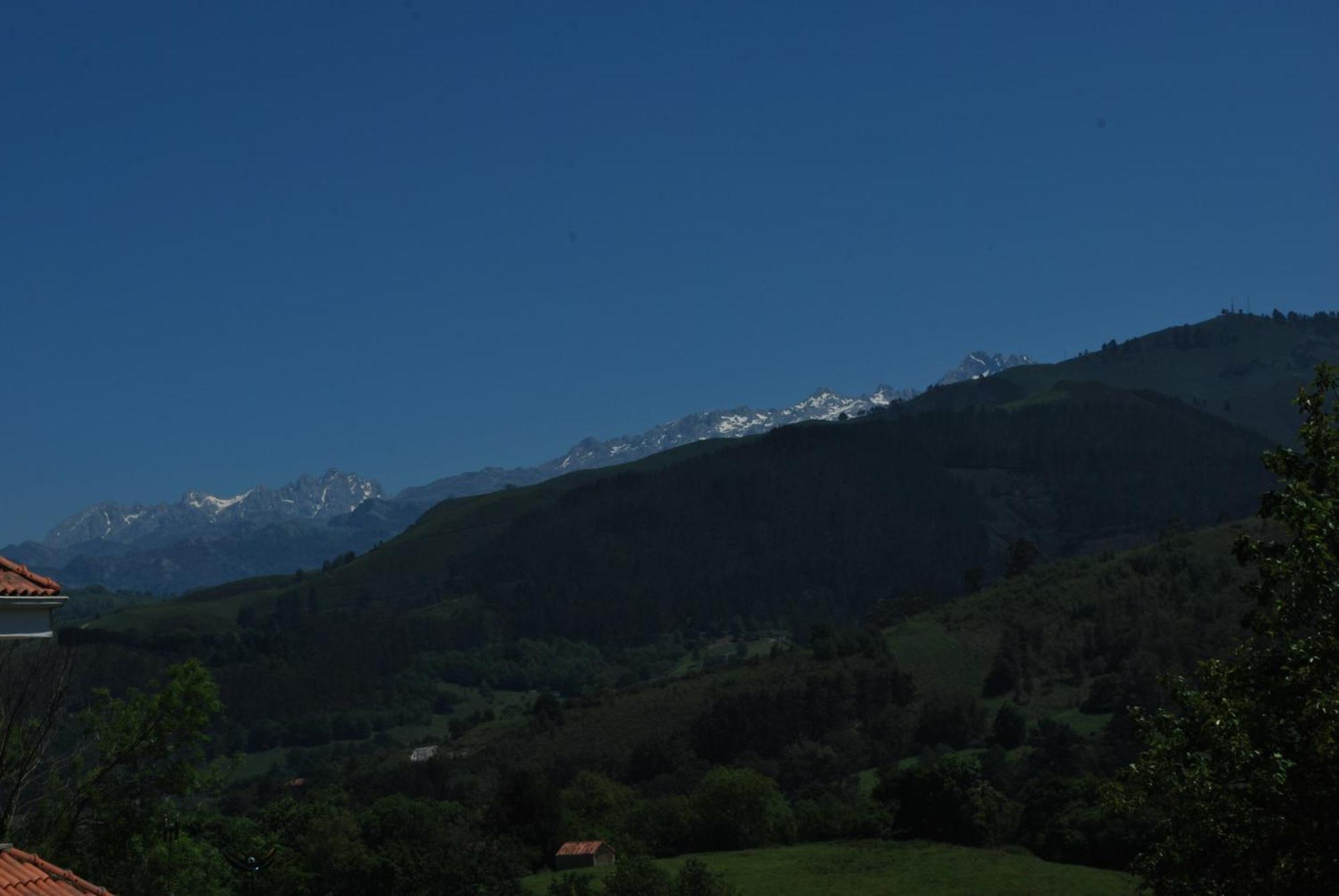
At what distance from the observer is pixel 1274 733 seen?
20.0 metres

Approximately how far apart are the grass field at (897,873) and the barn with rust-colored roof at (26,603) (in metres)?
76.5

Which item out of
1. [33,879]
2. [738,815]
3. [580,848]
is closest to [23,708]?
[33,879]

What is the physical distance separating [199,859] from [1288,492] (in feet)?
105

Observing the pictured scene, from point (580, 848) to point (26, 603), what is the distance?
9688cm

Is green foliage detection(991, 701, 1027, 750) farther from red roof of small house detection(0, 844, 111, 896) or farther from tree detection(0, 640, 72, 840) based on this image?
red roof of small house detection(0, 844, 111, 896)

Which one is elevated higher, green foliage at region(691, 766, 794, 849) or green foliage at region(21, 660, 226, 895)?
green foliage at region(21, 660, 226, 895)

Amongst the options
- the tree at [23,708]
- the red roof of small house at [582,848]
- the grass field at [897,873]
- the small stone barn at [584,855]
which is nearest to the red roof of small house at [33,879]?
the tree at [23,708]

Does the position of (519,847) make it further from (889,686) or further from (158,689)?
(889,686)

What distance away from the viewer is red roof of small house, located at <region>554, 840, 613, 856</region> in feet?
356

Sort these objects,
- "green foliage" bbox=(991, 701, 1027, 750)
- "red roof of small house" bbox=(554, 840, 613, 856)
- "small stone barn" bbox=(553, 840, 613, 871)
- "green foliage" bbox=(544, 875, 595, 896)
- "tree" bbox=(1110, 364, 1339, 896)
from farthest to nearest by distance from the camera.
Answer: "green foliage" bbox=(991, 701, 1027, 750) < "red roof of small house" bbox=(554, 840, 613, 856) < "small stone barn" bbox=(553, 840, 613, 871) < "green foliage" bbox=(544, 875, 595, 896) < "tree" bbox=(1110, 364, 1339, 896)

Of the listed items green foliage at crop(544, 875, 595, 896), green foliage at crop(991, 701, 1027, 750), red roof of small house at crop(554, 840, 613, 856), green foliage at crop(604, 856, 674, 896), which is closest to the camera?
green foliage at crop(604, 856, 674, 896)

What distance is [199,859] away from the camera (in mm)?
39062

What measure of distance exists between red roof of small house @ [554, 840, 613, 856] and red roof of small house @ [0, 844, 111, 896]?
317 feet

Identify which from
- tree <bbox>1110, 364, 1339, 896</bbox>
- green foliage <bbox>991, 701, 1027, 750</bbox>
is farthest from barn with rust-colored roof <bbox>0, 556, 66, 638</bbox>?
green foliage <bbox>991, 701, 1027, 750</bbox>
